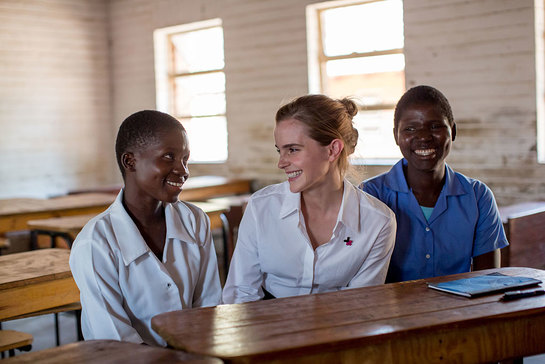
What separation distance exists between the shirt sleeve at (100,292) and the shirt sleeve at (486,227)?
1410 mm

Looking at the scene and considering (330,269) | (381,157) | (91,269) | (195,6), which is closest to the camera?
(91,269)

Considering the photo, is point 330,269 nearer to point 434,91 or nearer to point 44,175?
point 434,91

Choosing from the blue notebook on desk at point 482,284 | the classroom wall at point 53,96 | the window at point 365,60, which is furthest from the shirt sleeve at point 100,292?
the classroom wall at point 53,96

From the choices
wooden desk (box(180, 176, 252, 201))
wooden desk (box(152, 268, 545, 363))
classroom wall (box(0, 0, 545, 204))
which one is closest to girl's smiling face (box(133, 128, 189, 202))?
wooden desk (box(152, 268, 545, 363))

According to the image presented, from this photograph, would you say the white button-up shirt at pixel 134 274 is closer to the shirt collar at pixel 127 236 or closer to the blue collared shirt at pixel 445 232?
the shirt collar at pixel 127 236

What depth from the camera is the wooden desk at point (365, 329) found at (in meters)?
1.46

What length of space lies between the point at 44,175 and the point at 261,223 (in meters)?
5.98

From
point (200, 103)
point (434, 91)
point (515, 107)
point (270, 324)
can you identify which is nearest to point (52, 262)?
point (270, 324)

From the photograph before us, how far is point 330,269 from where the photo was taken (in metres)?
2.21

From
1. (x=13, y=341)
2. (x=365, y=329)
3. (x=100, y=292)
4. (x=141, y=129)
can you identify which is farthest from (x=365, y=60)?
(x=365, y=329)

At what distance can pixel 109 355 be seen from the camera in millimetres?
1462

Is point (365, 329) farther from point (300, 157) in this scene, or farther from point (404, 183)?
point (404, 183)

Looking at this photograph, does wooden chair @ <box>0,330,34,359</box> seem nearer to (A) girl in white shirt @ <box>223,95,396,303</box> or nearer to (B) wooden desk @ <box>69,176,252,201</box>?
(A) girl in white shirt @ <box>223,95,396,303</box>

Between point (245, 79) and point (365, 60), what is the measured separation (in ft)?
4.86
